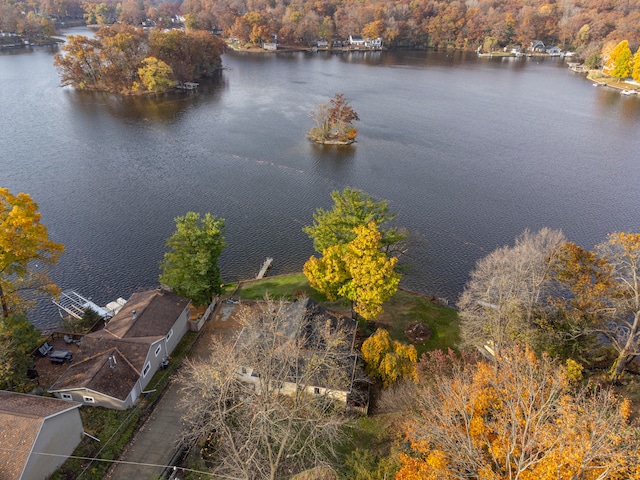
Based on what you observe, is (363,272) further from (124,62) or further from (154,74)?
(124,62)

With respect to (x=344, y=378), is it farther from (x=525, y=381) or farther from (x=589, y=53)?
(x=589, y=53)

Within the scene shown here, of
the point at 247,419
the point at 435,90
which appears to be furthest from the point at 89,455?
the point at 435,90

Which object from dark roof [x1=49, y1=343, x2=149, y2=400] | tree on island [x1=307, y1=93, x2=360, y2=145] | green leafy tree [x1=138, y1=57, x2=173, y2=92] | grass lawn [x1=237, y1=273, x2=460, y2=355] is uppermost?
green leafy tree [x1=138, y1=57, x2=173, y2=92]

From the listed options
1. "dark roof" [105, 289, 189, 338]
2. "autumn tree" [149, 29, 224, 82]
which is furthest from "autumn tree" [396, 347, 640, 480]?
"autumn tree" [149, 29, 224, 82]

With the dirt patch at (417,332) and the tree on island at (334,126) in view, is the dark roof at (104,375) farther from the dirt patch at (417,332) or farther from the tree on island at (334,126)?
the tree on island at (334,126)

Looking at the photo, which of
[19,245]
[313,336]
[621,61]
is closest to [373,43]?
[621,61]

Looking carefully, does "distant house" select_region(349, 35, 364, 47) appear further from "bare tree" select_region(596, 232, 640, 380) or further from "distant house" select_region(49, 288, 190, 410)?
"bare tree" select_region(596, 232, 640, 380)
